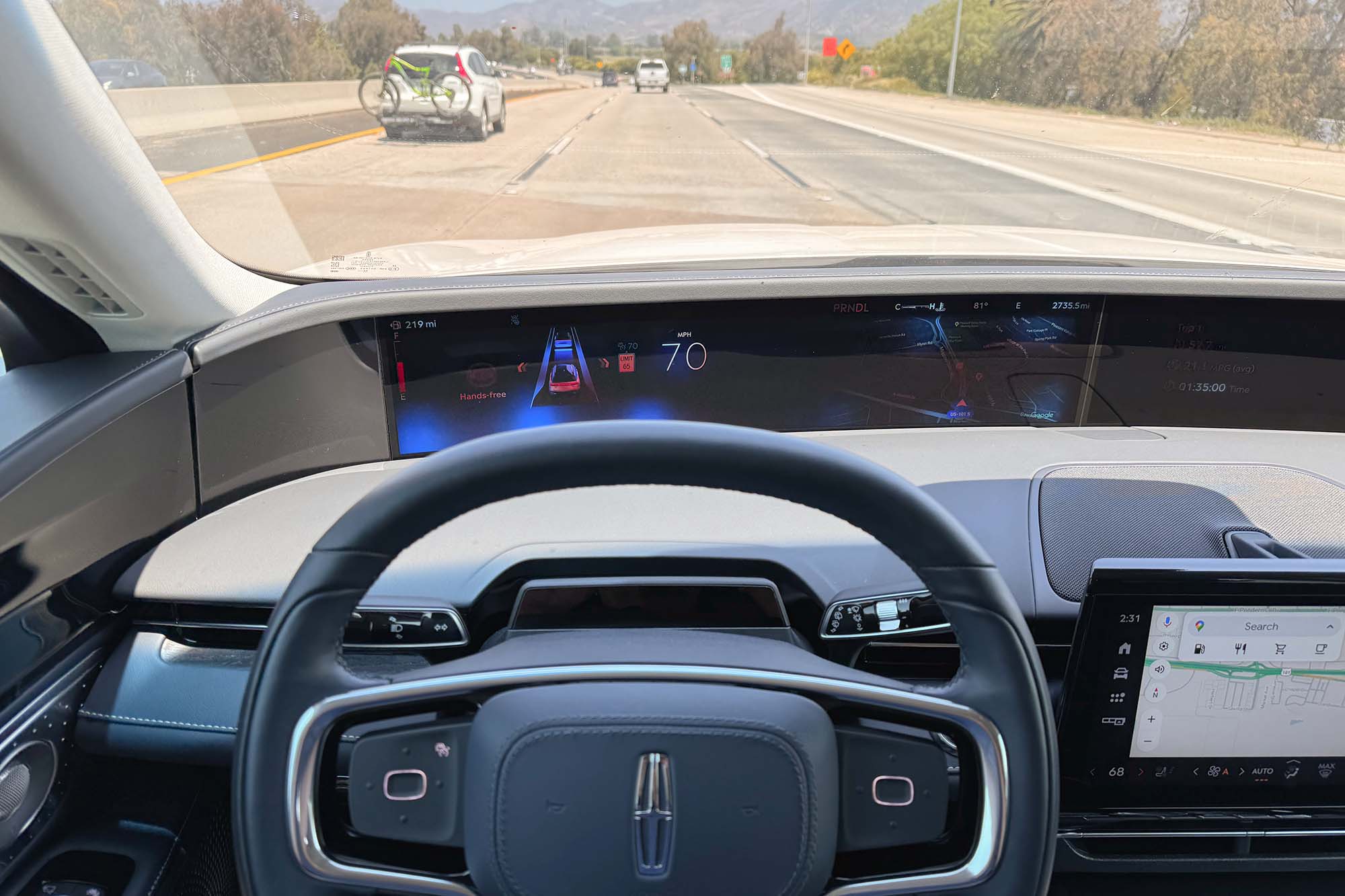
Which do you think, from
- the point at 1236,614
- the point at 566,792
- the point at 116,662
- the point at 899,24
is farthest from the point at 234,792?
the point at 899,24

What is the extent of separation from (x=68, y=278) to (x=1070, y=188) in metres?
2.78

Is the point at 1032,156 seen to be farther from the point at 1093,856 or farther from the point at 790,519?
the point at 1093,856

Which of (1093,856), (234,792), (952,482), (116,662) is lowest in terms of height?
(1093,856)

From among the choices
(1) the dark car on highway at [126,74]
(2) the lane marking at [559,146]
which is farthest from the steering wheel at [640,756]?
(2) the lane marking at [559,146]

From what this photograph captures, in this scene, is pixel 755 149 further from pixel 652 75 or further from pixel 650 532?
pixel 650 532

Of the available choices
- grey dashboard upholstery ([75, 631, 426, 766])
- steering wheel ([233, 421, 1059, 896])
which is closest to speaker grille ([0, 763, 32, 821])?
grey dashboard upholstery ([75, 631, 426, 766])

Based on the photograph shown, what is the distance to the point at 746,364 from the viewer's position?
2816 millimetres

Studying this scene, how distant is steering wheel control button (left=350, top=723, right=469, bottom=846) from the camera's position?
1.15 metres

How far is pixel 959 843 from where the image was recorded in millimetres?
1164

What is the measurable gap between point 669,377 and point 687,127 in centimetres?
73

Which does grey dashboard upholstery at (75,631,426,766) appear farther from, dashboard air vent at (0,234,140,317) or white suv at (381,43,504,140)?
white suv at (381,43,504,140)

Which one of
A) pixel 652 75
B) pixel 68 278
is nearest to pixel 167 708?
pixel 68 278

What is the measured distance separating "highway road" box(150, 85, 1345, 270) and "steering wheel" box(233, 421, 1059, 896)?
1720 millimetres

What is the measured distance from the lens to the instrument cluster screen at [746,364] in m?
2.69
